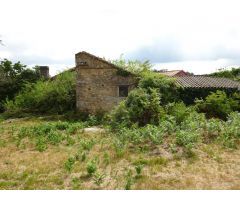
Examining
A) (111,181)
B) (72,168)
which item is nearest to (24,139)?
(72,168)

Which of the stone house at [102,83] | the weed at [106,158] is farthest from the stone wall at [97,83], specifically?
the weed at [106,158]

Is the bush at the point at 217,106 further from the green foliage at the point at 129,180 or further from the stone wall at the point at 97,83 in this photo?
the green foliage at the point at 129,180

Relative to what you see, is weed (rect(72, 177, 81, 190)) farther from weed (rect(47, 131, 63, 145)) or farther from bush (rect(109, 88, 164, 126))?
bush (rect(109, 88, 164, 126))

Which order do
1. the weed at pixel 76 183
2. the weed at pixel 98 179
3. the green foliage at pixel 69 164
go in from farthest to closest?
the green foliage at pixel 69 164
the weed at pixel 98 179
the weed at pixel 76 183

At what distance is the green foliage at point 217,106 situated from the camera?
2020cm

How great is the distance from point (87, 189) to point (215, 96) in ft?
45.3

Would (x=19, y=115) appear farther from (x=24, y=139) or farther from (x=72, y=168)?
(x=72, y=168)

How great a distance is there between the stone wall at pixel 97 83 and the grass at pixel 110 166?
30.6 feet

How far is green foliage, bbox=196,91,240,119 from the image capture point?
20.2 m

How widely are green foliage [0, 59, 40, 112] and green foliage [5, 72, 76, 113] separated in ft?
15.0

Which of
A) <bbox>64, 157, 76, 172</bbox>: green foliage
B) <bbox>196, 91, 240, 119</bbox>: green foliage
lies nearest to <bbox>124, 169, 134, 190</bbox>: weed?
<bbox>64, 157, 76, 172</bbox>: green foliage

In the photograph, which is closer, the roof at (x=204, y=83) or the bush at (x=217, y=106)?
the bush at (x=217, y=106)

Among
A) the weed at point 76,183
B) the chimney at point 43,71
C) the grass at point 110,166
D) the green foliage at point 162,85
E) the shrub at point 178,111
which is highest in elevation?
the chimney at point 43,71

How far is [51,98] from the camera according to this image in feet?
88.0
